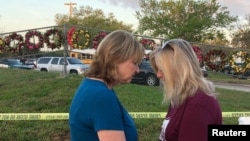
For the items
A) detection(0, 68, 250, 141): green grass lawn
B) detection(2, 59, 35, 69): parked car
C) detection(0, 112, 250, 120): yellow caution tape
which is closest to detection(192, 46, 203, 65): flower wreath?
detection(0, 68, 250, 141): green grass lawn

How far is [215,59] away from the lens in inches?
529

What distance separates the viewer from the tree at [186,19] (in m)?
49.4

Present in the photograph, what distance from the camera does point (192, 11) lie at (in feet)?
166

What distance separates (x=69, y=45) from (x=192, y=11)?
39.7 m

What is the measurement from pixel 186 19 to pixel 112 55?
4867 centimetres

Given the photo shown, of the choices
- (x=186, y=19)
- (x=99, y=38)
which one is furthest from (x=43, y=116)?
(x=186, y=19)

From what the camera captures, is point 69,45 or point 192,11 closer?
point 69,45

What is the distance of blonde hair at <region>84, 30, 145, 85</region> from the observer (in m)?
2.39

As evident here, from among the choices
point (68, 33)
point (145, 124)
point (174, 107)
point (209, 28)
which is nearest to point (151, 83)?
point (68, 33)

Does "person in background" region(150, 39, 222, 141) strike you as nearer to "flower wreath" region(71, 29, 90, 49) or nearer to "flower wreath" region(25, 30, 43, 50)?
"flower wreath" region(71, 29, 90, 49)

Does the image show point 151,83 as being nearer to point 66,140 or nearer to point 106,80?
point 66,140

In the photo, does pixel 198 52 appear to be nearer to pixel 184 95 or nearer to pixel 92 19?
pixel 184 95

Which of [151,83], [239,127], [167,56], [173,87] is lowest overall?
[151,83]

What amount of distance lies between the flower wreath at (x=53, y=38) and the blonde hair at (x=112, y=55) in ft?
32.7
